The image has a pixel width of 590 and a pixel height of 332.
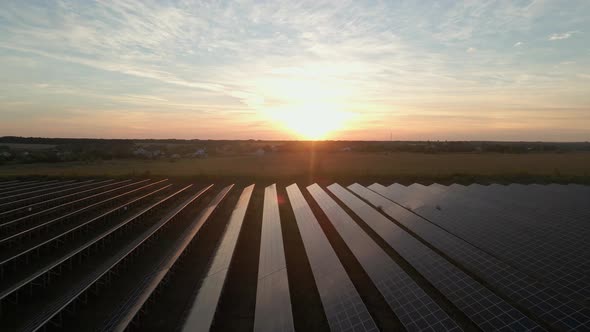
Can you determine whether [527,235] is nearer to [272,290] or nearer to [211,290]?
[272,290]

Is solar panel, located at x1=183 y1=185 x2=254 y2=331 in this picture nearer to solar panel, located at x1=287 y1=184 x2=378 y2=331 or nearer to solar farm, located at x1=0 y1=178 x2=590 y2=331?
solar farm, located at x1=0 y1=178 x2=590 y2=331

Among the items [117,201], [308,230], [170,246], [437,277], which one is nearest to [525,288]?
[437,277]

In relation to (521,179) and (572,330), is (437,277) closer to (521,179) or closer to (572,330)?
(572,330)

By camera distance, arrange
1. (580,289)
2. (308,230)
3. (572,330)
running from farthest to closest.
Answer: (308,230) < (580,289) < (572,330)

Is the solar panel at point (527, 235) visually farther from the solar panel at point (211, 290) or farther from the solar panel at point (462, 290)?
the solar panel at point (211, 290)

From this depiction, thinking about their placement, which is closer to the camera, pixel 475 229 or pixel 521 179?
pixel 475 229

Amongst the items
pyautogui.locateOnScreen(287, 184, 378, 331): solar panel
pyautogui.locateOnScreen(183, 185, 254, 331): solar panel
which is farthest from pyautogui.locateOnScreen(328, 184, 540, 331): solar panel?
pyautogui.locateOnScreen(183, 185, 254, 331): solar panel

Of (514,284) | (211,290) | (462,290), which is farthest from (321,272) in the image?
(514,284)
